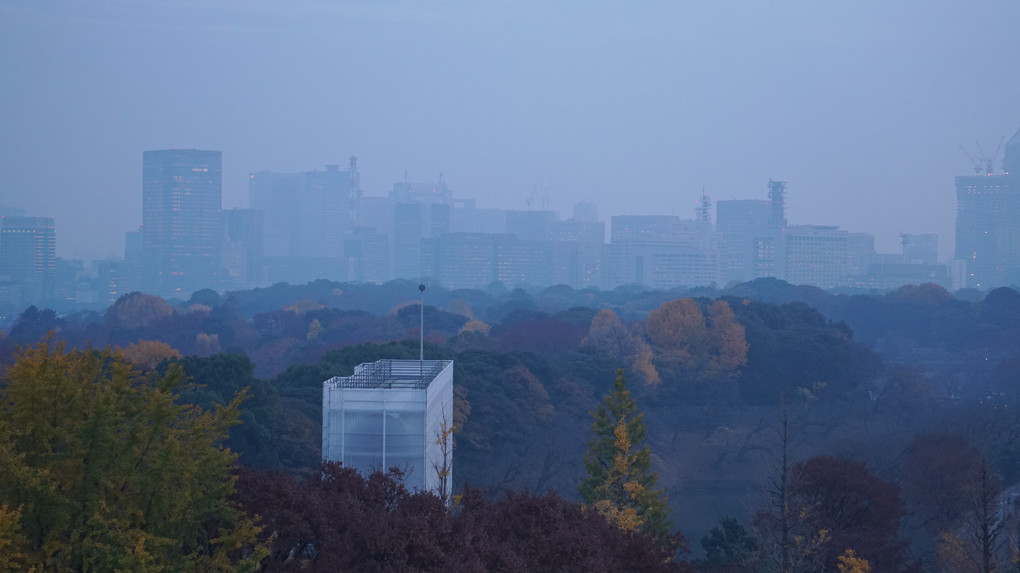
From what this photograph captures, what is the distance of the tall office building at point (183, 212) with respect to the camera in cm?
11156

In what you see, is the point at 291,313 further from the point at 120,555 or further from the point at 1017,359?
the point at 120,555

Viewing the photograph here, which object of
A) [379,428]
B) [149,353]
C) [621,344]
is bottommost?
[621,344]

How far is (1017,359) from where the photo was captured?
40.4m

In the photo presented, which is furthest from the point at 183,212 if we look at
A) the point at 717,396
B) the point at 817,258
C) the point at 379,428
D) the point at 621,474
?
the point at 621,474

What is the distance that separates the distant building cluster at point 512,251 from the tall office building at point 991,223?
0.16 meters

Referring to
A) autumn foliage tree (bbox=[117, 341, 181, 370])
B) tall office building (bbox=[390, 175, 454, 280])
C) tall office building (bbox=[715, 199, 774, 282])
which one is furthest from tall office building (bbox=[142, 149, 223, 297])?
autumn foliage tree (bbox=[117, 341, 181, 370])

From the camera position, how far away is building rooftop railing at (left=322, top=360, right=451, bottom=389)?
15.9 meters

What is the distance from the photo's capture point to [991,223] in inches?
4387

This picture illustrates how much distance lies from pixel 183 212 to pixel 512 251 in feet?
130

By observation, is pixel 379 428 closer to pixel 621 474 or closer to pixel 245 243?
pixel 621 474

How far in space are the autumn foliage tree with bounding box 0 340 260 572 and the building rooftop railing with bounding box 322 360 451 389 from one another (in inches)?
283

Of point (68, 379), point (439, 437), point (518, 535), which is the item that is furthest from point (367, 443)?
point (68, 379)

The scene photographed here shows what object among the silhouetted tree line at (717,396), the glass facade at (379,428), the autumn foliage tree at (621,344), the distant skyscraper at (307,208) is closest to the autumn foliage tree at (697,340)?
the silhouetted tree line at (717,396)

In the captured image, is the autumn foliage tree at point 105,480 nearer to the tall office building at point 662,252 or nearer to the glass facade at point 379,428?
the glass facade at point 379,428
